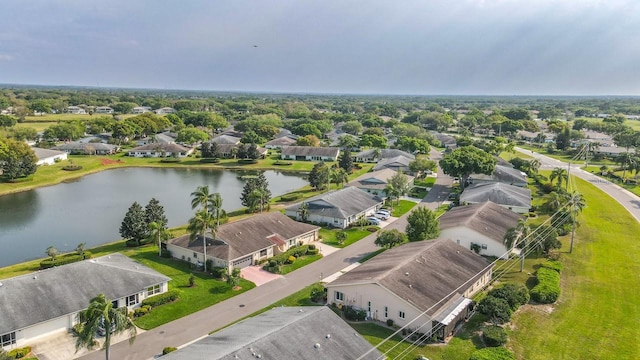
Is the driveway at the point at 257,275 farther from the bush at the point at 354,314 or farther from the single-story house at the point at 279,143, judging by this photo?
the single-story house at the point at 279,143

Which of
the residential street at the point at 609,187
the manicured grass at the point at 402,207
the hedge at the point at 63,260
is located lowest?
the manicured grass at the point at 402,207

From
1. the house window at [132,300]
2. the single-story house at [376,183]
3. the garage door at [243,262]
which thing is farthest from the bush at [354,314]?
the single-story house at [376,183]

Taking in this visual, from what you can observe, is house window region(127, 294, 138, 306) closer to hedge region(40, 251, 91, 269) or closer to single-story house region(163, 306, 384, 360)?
single-story house region(163, 306, 384, 360)

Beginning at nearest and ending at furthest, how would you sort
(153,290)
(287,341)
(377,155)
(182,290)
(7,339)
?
(287,341) → (7,339) → (153,290) → (182,290) → (377,155)

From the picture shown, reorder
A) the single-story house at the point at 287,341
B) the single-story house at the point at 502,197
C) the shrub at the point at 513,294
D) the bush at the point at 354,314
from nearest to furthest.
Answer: the single-story house at the point at 287,341
the bush at the point at 354,314
the shrub at the point at 513,294
the single-story house at the point at 502,197

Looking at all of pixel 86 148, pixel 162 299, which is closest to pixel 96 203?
pixel 162 299

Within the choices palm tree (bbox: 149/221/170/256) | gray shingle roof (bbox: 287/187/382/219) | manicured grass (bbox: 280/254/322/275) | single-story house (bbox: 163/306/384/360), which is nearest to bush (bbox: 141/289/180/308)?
palm tree (bbox: 149/221/170/256)

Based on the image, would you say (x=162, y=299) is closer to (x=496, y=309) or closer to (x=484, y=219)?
(x=496, y=309)
